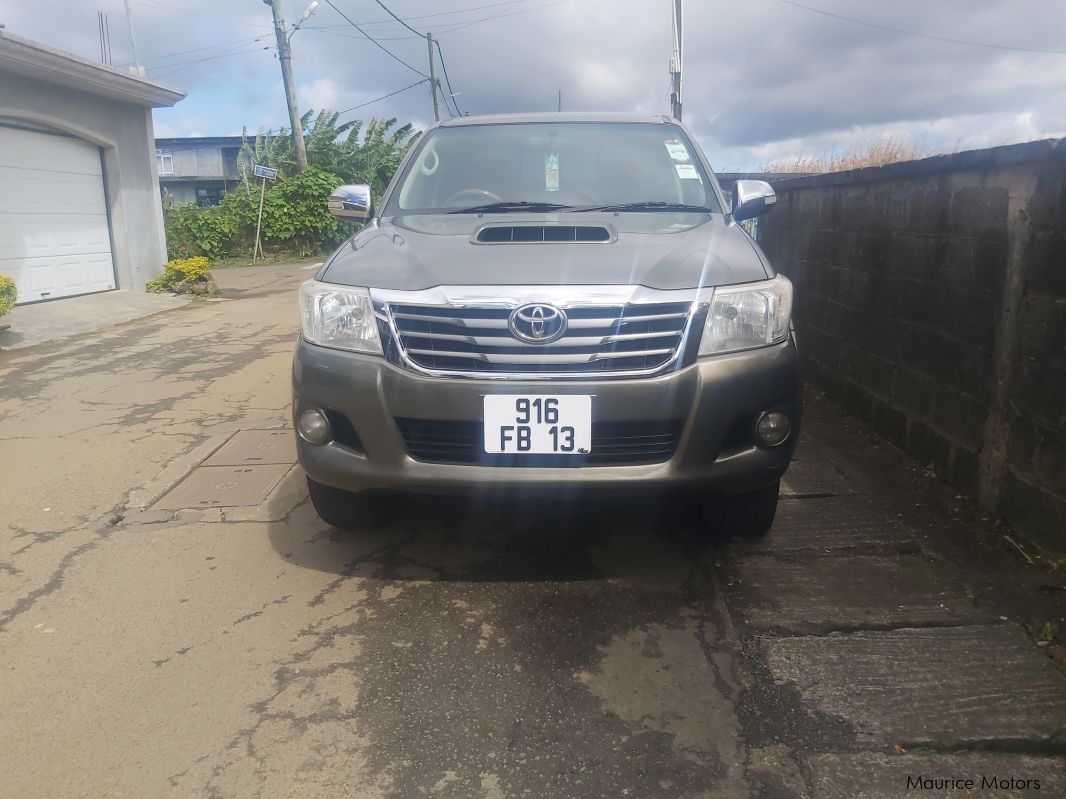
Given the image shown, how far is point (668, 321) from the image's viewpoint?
2.70 m

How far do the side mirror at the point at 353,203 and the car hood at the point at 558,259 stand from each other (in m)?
0.68

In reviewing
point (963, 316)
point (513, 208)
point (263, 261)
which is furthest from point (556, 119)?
point (263, 261)

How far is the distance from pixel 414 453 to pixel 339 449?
0.28 m

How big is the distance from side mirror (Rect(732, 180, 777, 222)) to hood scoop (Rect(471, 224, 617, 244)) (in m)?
1.02

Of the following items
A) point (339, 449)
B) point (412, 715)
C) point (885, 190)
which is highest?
point (885, 190)

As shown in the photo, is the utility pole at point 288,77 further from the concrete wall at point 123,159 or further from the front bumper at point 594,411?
the front bumper at point 594,411

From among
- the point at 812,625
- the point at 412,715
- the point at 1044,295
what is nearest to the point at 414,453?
the point at 412,715

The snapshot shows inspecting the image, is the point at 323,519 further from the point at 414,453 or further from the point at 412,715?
the point at 412,715

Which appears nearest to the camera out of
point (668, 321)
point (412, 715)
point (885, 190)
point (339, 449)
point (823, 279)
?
point (412, 715)

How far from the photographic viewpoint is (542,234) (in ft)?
10.2

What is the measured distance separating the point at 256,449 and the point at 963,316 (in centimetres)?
382

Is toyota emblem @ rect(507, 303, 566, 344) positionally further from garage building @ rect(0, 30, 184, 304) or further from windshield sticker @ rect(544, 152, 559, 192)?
garage building @ rect(0, 30, 184, 304)

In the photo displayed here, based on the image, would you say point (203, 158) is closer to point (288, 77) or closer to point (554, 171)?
point (288, 77)

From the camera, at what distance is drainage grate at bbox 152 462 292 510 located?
13.2ft
